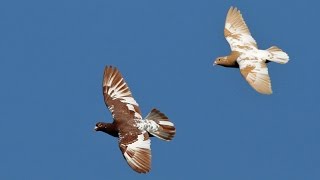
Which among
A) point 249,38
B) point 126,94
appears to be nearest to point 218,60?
point 249,38

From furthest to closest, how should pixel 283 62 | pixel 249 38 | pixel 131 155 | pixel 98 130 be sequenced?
pixel 249 38
pixel 283 62
pixel 98 130
pixel 131 155

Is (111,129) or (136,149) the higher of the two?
(111,129)

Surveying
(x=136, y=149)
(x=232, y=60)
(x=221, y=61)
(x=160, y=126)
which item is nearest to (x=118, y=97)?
(x=160, y=126)

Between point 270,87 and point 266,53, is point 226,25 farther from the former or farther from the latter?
point 270,87

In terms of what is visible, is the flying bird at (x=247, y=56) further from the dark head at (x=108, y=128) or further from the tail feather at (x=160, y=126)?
the dark head at (x=108, y=128)

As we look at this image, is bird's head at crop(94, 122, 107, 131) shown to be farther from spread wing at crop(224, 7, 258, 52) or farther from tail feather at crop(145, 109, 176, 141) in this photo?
spread wing at crop(224, 7, 258, 52)

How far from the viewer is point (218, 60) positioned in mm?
37906

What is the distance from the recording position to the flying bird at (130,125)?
104 feet

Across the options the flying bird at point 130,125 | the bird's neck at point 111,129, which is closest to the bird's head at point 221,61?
the flying bird at point 130,125

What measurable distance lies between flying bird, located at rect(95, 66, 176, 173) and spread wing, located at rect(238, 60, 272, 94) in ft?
10.5

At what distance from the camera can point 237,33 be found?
39.1 meters

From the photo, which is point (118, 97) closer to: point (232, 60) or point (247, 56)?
point (232, 60)

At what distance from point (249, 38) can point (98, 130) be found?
759 cm

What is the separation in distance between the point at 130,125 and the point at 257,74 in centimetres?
481
